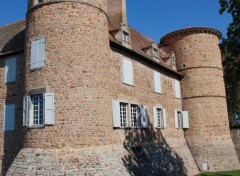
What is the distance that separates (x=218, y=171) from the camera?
763 inches

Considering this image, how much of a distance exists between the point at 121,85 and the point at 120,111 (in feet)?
4.47

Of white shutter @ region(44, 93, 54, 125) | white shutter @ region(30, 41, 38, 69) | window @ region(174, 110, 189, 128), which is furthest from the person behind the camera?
window @ region(174, 110, 189, 128)

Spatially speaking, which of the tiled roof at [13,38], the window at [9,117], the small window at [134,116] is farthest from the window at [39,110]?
the small window at [134,116]

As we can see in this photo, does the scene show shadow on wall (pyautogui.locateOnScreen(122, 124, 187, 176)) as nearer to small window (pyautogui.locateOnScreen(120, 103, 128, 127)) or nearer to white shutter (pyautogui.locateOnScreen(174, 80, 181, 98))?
small window (pyautogui.locateOnScreen(120, 103, 128, 127))

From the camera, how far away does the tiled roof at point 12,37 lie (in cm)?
1522

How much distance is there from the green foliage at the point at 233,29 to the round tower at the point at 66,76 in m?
5.59

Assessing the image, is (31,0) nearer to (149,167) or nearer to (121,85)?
(121,85)

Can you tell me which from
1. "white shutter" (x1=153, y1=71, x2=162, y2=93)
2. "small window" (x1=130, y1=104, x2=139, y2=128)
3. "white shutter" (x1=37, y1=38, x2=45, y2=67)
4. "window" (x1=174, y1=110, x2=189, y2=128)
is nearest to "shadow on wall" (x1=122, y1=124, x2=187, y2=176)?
"small window" (x1=130, y1=104, x2=139, y2=128)

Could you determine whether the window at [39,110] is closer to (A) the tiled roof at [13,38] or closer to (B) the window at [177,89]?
(A) the tiled roof at [13,38]

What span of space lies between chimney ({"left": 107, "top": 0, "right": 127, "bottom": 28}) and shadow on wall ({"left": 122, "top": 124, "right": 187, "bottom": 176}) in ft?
23.8

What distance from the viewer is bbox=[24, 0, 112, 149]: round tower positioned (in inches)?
454

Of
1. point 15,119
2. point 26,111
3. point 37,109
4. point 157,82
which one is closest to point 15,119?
point 15,119

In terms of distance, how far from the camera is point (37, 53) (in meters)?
12.5

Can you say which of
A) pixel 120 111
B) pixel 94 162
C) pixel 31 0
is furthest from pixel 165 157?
pixel 31 0
